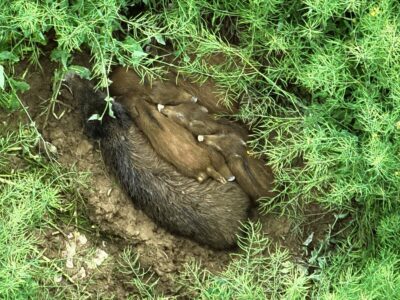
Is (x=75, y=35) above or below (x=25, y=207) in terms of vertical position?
above

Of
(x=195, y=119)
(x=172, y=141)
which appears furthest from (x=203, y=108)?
(x=172, y=141)

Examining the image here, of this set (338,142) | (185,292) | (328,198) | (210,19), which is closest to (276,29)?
(210,19)

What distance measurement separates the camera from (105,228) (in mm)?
4949

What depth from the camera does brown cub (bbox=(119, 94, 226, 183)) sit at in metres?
4.65

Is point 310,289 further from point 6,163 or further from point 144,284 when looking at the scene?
point 6,163

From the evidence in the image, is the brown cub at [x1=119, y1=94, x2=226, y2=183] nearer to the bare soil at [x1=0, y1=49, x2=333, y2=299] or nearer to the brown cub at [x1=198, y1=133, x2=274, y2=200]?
the brown cub at [x1=198, y1=133, x2=274, y2=200]

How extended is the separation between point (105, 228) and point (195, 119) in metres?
1.07

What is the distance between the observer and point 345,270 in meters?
4.50

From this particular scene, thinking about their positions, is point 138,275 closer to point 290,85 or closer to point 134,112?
point 134,112

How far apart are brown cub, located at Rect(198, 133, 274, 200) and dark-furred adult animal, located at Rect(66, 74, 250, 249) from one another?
11 centimetres

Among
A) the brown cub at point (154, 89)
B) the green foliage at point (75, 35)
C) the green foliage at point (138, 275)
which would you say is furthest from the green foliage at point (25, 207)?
the brown cub at point (154, 89)

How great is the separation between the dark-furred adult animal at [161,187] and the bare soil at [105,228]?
0.48ft

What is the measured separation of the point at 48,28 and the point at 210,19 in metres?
1.10

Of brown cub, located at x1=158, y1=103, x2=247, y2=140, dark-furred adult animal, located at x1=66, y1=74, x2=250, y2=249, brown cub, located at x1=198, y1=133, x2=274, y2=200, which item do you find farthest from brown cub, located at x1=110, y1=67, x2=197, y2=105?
brown cub, located at x1=198, y1=133, x2=274, y2=200
